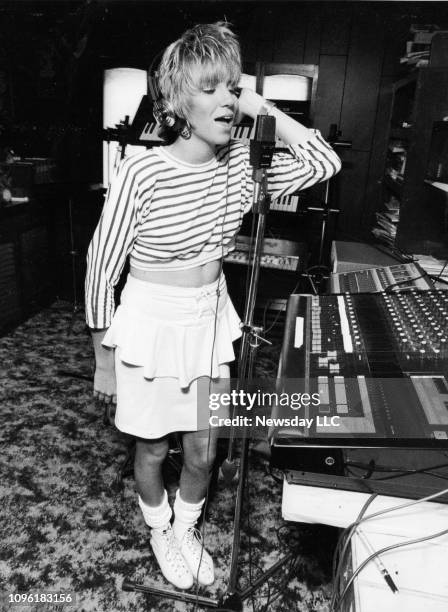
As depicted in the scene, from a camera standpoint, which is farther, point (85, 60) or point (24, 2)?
point (85, 60)

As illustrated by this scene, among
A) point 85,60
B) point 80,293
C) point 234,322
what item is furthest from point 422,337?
point 85,60

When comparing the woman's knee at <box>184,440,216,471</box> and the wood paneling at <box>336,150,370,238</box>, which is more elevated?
the wood paneling at <box>336,150,370,238</box>

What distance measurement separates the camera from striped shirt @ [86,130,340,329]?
3.84ft

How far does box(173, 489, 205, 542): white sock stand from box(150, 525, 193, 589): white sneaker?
0.09 feet

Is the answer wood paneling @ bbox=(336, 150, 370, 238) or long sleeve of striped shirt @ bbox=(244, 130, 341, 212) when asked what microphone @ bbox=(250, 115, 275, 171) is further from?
wood paneling @ bbox=(336, 150, 370, 238)

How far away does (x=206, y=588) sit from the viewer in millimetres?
1554

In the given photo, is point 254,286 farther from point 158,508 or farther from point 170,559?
point 170,559

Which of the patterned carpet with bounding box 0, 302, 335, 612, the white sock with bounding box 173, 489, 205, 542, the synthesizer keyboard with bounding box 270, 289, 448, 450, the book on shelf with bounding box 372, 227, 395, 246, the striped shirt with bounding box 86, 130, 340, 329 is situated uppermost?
the striped shirt with bounding box 86, 130, 340, 329

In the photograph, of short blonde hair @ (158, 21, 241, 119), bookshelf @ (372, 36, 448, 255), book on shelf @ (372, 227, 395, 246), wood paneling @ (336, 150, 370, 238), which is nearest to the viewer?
short blonde hair @ (158, 21, 241, 119)

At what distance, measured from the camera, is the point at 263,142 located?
896 mm

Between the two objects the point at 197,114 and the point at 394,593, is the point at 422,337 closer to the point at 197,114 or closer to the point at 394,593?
the point at 394,593

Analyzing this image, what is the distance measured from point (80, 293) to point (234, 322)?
2.84 meters

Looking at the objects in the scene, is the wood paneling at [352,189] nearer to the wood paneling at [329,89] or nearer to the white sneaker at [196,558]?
the wood paneling at [329,89]

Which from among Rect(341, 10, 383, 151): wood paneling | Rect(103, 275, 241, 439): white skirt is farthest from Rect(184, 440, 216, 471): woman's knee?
Rect(341, 10, 383, 151): wood paneling
